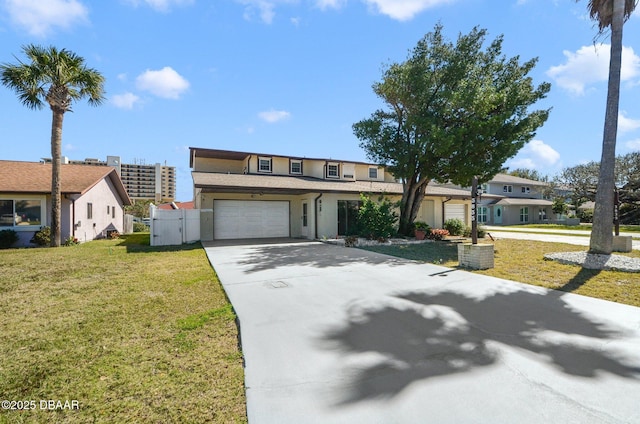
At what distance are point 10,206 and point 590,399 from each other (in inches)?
850

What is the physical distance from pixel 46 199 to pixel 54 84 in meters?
5.79

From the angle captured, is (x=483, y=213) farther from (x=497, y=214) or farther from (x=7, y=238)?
(x=7, y=238)

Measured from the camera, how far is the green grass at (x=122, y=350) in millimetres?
2531

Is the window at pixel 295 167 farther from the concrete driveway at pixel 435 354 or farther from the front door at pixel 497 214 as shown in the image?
the front door at pixel 497 214

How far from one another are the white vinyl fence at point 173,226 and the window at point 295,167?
293 inches

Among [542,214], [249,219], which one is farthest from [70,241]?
[542,214]

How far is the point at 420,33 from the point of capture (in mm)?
14797

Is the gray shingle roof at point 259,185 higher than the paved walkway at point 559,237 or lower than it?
higher

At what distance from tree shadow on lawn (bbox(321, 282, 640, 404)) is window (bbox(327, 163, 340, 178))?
629 inches

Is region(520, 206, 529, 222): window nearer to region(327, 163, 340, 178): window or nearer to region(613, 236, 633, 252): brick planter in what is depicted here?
region(613, 236, 633, 252): brick planter

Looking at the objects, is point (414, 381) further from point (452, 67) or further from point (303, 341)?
point (452, 67)

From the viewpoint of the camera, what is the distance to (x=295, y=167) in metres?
20.6

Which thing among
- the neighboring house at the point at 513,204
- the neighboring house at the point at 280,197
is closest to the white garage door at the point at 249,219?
the neighboring house at the point at 280,197

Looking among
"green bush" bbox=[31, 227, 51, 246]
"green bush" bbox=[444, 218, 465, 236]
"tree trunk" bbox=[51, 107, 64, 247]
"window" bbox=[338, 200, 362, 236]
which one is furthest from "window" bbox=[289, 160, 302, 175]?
"green bush" bbox=[31, 227, 51, 246]
